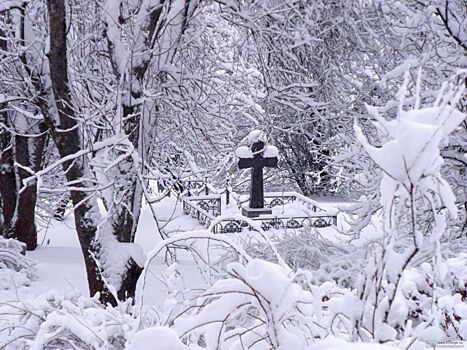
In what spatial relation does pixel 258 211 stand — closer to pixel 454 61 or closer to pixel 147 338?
pixel 454 61

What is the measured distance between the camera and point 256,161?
11875 millimetres

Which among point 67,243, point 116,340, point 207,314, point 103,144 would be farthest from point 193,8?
point 67,243

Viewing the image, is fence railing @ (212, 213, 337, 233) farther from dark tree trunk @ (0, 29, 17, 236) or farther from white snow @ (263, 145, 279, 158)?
dark tree trunk @ (0, 29, 17, 236)

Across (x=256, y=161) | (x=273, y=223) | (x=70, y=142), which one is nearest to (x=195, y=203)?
(x=70, y=142)

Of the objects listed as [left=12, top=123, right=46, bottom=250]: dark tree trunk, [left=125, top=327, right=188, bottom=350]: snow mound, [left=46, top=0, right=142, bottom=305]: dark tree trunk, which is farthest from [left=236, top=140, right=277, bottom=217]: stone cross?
[left=125, top=327, right=188, bottom=350]: snow mound

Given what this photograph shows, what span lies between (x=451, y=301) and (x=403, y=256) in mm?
1866

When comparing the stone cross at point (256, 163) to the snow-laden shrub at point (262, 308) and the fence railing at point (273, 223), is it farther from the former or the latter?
the snow-laden shrub at point (262, 308)

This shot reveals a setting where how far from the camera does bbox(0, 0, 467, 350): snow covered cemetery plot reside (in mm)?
1279

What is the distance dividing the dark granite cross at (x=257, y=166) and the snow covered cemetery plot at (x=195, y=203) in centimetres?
8

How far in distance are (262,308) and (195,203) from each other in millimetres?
4813

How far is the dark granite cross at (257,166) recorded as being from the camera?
11.8m

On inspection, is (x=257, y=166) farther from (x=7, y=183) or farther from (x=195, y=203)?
(x=195, y=203)

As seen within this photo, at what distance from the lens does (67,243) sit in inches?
530

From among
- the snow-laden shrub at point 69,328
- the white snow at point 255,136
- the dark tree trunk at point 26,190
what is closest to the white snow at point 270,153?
the white snow at point 255,136
